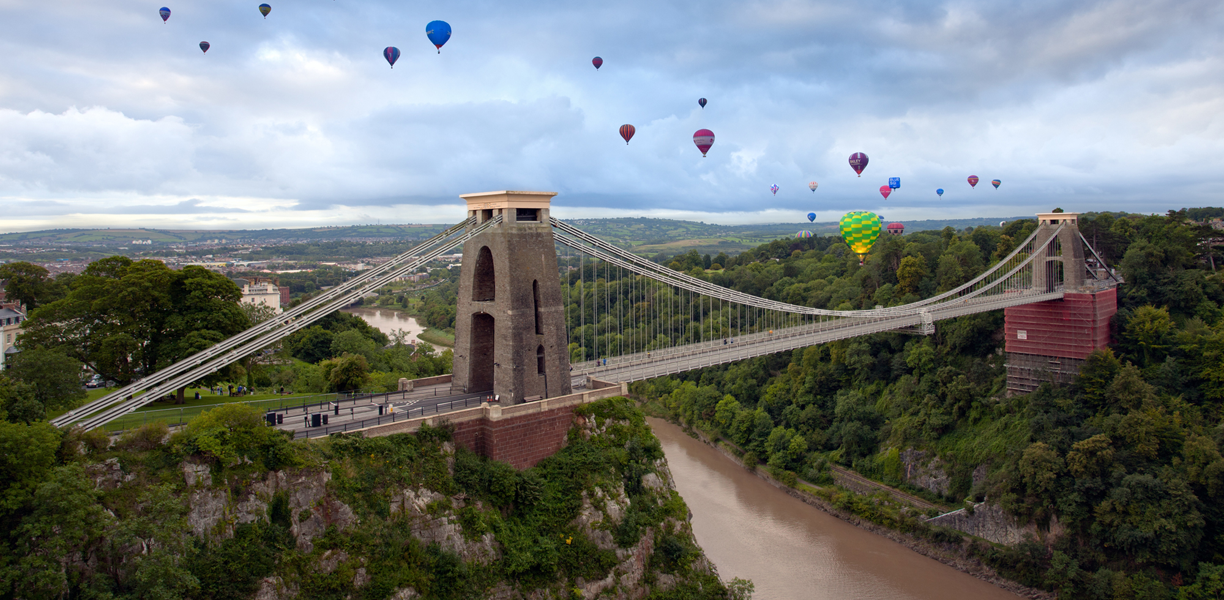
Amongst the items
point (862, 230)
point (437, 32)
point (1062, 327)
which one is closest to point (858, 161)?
point (862, 230)

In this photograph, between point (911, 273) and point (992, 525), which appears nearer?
point (992, 525)

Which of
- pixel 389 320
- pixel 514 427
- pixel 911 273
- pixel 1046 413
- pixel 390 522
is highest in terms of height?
pixel 911 273

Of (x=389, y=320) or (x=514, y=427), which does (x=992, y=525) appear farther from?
(x=389, y=320)

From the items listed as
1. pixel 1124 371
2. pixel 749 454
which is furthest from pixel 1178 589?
pixel 749 454

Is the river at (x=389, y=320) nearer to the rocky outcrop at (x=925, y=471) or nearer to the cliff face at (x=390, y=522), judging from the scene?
the rocky outcrop at (x=925, y=471)

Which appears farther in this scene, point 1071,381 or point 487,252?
point 1071,381

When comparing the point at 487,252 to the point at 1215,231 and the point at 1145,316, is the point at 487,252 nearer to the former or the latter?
the point at 1145,316
